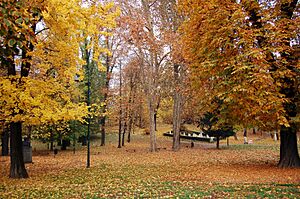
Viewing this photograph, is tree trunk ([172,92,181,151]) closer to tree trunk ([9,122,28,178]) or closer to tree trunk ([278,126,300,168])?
tree trunk ([278,126,300,168])

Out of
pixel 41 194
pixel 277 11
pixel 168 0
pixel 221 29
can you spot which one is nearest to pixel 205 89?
pixel 221 29

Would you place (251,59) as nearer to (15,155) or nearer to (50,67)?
(50,67)

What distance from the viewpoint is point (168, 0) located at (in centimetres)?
2348

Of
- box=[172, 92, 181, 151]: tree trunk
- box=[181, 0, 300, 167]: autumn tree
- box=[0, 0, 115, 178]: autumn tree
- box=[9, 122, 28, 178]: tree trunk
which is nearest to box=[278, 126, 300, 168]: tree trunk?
box=[181, 0, 300, 167]: autumn tree

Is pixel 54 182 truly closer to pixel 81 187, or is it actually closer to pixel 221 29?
pixel 81 187

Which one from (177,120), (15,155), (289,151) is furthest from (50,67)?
(177,120)

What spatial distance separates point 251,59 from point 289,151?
502 centimetres

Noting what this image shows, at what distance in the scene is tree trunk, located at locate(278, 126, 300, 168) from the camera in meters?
12.3

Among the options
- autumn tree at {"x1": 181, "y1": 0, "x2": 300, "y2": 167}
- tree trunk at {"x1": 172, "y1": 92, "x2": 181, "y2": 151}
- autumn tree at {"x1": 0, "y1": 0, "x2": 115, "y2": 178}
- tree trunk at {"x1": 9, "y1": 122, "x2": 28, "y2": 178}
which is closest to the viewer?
autumn tree at {"x1": 0, "y1": 0, "x2": 115, "y2": 178}

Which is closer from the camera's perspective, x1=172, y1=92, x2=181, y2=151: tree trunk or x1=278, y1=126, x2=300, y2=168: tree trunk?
x1=278, y1=126, x2=300, y2=168: tree trunk

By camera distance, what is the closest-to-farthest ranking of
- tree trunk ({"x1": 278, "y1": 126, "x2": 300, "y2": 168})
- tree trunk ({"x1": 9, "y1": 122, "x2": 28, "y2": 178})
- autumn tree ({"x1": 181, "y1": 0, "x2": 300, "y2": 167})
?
autumn tree ({"x1": 181, "y1": 0, "x2": 300, "y2": 167}) < tree trunk ({"x1": 9, "y1": 122, "x2": 28, "y2": 178}) < tree trunk ({"x1": 278, "y1": 126, "x2": 300, "y2": 168})

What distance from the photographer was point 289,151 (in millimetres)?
12445

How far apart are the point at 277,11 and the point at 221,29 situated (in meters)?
2.68

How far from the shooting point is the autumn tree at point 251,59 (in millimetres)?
9898
